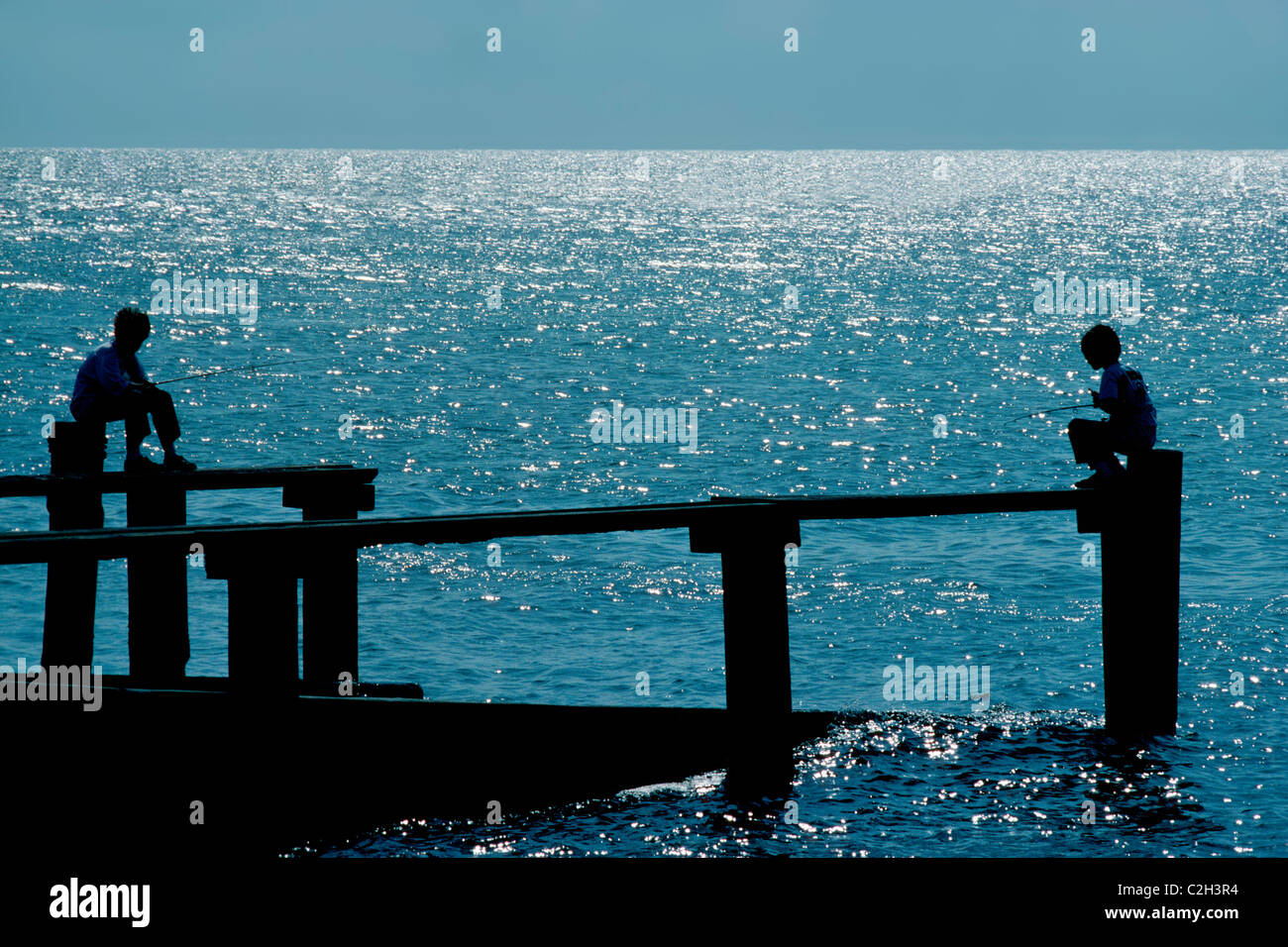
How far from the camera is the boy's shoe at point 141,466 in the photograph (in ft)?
32.8

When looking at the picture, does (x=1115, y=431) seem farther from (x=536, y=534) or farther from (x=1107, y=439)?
(x=536, y=534)

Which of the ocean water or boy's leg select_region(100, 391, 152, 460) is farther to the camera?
boy's leg select_region(100, 391, 152, 460)

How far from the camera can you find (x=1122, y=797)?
30.8 feet

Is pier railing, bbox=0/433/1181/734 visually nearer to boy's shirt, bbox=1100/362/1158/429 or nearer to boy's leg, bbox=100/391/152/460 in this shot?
boy's shirt, bbox=1100/362/1158/429

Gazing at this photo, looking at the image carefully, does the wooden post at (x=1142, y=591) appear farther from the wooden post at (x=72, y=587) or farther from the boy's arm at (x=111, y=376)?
the boy's arm at (x=111, y=376)

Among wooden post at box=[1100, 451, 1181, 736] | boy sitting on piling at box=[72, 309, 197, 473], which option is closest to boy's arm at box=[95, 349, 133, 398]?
boy sitting on piling at box=[72, 309, 197, 473]

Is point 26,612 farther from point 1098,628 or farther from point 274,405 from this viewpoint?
point 274,405

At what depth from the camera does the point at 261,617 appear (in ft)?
22.7

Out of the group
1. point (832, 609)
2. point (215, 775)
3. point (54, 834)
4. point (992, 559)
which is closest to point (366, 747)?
point (215, 775)

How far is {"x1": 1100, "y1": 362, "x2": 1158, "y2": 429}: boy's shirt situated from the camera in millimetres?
9570

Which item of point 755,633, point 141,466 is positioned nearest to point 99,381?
point 141,466

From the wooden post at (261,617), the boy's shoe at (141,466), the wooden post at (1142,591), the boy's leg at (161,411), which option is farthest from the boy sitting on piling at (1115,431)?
the boy's leg at (161,411)

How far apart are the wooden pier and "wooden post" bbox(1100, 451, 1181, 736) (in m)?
0.01
